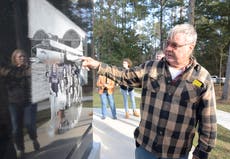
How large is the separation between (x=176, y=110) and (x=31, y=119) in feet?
3.93

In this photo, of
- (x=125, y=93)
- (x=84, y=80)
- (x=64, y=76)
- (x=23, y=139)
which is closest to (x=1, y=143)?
(x=23, y=139)

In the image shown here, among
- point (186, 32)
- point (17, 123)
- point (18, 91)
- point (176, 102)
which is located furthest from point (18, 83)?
point (186, 32)

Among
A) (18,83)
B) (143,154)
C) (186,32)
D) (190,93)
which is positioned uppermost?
Answer: (186,32)

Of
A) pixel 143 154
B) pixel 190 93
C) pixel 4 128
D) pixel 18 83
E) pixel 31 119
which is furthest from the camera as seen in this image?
pixel 143 154

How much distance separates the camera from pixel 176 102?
262 cm

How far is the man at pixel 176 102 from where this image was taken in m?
2.59

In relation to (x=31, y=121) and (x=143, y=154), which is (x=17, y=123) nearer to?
→ (x=31, y=121)

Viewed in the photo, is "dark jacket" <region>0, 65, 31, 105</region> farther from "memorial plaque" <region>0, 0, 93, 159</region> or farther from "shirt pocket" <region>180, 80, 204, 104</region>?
"shirt pocket" <region>180, 80, 204, 104</region>

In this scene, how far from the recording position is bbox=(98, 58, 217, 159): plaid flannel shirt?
102 inches

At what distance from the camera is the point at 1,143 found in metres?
1.82

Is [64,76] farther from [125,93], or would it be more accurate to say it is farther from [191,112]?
[125,93]

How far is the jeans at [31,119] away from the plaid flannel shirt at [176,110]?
2.67ft

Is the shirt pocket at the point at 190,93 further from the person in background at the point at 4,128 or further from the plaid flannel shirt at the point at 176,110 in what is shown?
the person in background at the point at 4,128

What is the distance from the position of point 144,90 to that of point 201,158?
77 centimetres
